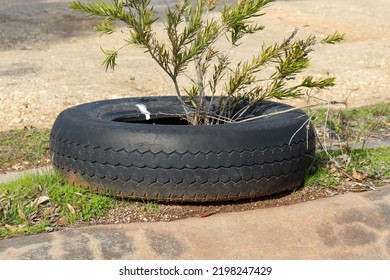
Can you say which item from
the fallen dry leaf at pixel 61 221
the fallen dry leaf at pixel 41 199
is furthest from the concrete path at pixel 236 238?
the fallen dry leaf at pixel 41 199

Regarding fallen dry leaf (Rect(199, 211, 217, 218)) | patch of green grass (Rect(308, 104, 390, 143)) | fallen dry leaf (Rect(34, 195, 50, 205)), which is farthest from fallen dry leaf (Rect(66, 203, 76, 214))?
patch of green grass (Rect(308, 104, 390, 143))

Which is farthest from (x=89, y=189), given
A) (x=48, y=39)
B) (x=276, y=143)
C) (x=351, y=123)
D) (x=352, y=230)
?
(x=48, y=39)

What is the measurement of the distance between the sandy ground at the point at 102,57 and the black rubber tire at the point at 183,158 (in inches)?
66.5

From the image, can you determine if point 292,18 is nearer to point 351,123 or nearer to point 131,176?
point 351,123

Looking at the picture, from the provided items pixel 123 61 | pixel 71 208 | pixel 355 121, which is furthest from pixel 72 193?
pixel 123 61

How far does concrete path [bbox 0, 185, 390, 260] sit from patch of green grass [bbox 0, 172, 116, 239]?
223 millimetres

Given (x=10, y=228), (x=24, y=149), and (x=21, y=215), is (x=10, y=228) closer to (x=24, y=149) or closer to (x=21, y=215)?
(x=21, y=215)

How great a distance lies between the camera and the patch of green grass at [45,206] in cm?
402

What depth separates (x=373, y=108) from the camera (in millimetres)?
7465

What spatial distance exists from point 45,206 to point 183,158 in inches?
35.8

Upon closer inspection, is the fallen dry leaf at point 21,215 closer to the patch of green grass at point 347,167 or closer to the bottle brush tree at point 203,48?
the bottle brush tree at point 203,48

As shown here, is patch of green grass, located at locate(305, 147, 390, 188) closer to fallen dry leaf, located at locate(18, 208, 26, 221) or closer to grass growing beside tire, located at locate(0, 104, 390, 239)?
grass growing beside tire, located at locate(0, 104, 390, 239)

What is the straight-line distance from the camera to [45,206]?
→ 420 cm

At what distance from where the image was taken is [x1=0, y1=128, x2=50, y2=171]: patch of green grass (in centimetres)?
575
